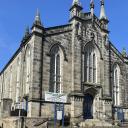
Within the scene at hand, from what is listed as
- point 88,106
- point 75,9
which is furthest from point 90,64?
point 75,9

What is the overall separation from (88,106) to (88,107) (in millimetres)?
123

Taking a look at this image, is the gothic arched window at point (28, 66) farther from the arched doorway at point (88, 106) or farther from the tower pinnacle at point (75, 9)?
the arched doorway at point (88, 106)

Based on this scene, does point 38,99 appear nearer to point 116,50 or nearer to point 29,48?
point 29,48

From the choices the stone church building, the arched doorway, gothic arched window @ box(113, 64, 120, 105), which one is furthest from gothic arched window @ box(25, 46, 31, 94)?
gothic arched window @ box(113, 64, 120, 105)

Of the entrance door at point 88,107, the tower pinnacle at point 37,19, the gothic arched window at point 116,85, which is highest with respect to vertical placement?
the tower pinnacle at point 37,19

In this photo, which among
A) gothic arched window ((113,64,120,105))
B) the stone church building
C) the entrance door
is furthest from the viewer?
gothic arched window ((113,64,120,105))

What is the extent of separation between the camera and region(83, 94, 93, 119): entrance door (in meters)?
35.4

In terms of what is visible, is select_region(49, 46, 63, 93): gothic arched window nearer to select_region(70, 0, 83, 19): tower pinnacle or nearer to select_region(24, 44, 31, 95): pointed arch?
select_region(24, 44, 31, 95): pointed arch

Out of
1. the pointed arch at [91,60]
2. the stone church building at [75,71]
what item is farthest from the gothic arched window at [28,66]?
the pointed arch at [91,60]

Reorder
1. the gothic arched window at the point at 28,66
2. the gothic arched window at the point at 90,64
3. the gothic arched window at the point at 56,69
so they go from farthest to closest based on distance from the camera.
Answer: the gothic arched window at the point at 90,64 → the gothic arched window at the point at 28,66 → the gothic arched window at the point at 56,69

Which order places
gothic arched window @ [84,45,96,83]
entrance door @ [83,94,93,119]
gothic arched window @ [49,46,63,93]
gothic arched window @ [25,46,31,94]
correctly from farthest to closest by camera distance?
gothic arched window @ [84,45,96,83] → entrance door @ [83,94,93,119] → gothic arched window @ [25,46,31,94] → gothic arched window @ [49,46,63,93]

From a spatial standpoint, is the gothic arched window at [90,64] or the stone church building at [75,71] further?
the gothic arched window at [90,64]

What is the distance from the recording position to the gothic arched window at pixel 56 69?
3350cm

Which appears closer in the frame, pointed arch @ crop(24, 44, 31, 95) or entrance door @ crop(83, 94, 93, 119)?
pointed arch @ crop(24, 44, 31, 95)
